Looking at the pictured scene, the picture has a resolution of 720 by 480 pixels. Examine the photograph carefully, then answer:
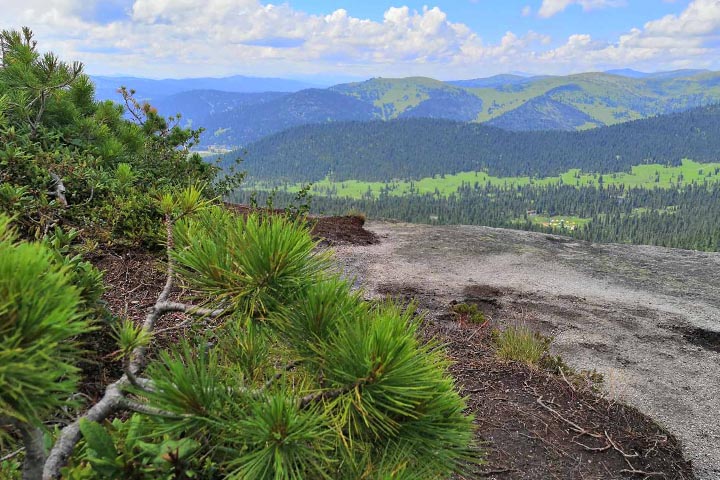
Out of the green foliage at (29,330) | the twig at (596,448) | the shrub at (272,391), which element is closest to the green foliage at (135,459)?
the shrub at (272,391)

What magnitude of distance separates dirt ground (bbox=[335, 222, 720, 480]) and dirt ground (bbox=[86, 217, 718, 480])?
0.02 m

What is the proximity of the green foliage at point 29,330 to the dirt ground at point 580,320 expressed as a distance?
1167mm

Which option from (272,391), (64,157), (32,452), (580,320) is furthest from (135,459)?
(580,320)

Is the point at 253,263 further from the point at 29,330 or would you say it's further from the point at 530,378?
the point at 530,378

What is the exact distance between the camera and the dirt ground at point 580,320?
5.01m

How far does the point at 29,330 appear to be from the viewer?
0.97 meters

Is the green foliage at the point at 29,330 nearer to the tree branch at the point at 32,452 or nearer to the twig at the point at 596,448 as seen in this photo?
the tree branch at the point at 32,452

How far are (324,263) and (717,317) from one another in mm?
11868

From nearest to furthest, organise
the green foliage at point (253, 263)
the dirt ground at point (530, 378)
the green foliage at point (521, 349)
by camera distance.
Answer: the green foliage at point (253, 263), the dirt ground at point (530, 378), the green foliage at point (521, 349)

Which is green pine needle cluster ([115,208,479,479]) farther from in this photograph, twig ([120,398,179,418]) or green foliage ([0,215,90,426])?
green foliage ([0,215,90,426])

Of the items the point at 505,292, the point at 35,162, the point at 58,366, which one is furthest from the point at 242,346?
the point at 505,292

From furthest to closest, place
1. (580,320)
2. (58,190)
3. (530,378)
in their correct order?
1. (580,320)
2. (530,378)
3. (58,190)

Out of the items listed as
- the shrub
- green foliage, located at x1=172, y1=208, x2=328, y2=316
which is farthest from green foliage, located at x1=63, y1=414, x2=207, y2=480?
green foliage, located at x1=172, y1=208, x2=328, y2=316

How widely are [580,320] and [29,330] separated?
402 inches
